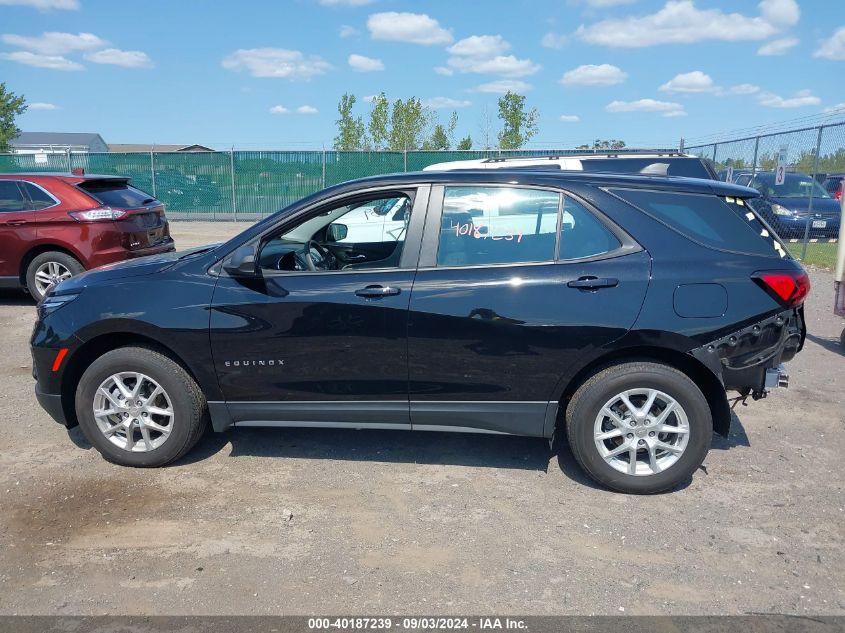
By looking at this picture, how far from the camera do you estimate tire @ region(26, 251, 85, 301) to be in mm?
8625

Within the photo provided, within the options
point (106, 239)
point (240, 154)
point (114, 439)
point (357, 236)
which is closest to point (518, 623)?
point (114, 439)

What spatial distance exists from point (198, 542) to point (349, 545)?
2.52 feet

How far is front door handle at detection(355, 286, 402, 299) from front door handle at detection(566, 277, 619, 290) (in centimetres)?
98

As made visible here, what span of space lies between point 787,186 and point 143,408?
15490 millimetres

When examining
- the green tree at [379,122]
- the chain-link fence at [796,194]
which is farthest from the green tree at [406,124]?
the chain-link fence at [796,194]

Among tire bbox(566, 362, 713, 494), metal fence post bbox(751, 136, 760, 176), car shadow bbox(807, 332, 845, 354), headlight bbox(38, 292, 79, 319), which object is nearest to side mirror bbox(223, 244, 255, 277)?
headlight bbox(38, 292, 79, 319)

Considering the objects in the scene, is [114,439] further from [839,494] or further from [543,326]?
[839,494]

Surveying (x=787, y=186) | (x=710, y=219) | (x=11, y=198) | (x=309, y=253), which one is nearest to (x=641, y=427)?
(x=710, y=219)

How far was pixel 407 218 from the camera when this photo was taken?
13.2ft

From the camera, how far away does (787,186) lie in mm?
15359

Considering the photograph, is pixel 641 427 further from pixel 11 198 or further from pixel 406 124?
pixel 406 124

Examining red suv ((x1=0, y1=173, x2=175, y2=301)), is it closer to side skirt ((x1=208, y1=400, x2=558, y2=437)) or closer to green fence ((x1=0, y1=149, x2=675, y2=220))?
side skirt ((x1=208, y1=400, x2=558, y2=437))

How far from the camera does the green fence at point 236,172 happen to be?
830 inches

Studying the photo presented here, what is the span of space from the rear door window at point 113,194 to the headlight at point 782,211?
41.6 ft
